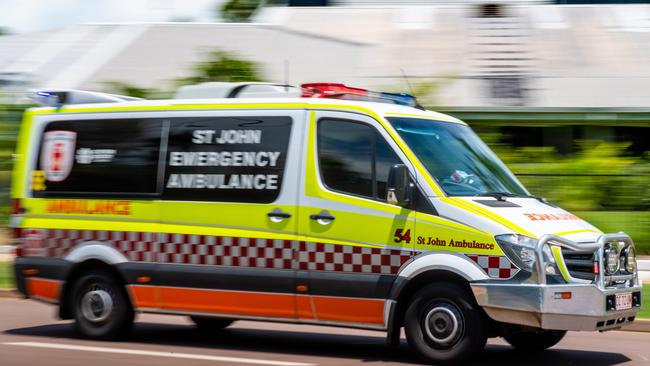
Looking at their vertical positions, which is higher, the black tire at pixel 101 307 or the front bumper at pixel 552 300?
the front bumper at pixel 552 300

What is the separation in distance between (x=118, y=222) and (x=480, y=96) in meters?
19.7

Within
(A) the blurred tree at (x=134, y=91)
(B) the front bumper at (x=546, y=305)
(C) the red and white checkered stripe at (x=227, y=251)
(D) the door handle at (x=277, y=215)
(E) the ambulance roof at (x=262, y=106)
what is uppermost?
(A) the blurred tree at (x=134, y=91)

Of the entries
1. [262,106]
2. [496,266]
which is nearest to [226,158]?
[262,106]

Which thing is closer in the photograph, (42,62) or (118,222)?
(118,222)

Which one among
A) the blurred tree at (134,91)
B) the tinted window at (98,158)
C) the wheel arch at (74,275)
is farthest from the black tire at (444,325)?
the blurred tree at (134,91)

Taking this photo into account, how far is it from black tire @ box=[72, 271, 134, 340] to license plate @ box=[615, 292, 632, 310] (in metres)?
4.20

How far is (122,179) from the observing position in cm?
1010

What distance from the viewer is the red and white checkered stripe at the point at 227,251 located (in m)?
8.88

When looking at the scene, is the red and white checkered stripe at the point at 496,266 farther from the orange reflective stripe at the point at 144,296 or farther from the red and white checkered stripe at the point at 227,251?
the orange reflective stripe at the point at 144,296

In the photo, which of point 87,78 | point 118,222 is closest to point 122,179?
point 118,222

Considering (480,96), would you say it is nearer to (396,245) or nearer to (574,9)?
(574,9)

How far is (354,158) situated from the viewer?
9.05 meters

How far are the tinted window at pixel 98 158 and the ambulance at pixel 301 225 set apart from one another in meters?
0.02

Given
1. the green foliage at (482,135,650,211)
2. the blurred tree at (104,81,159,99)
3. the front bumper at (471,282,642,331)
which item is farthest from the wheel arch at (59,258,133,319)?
the blurred tree at (104,81,159,99)
